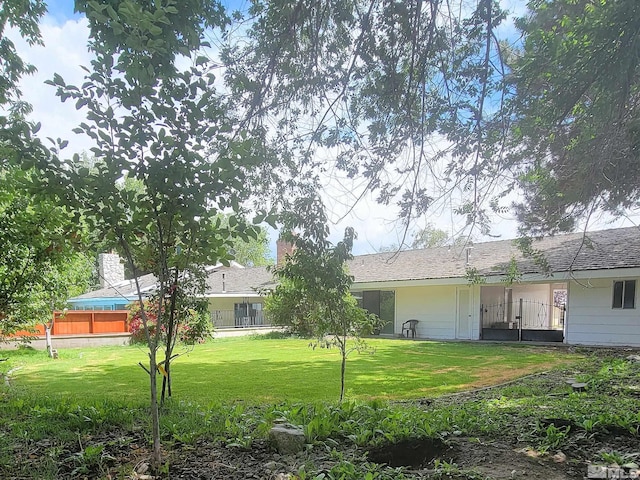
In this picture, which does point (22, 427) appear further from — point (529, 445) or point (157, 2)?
point (529, 445)

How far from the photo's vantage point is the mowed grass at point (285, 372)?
7.89 metres

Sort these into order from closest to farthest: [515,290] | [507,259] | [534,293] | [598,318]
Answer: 1. [598,318]
2. [507,259]
3. [515,290]
4. [534,293]

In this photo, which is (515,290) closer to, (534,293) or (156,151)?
(534,293)

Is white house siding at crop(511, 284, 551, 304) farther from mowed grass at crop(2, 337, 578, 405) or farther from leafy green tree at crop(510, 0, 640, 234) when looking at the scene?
leafy green tree at crop(510, 0, 640, 234)

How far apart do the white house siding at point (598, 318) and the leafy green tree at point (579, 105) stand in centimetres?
833

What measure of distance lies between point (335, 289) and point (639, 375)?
5.86m

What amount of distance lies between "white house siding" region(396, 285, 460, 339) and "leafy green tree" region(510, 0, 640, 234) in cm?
1180

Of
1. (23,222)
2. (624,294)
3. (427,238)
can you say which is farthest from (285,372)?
(624,294)

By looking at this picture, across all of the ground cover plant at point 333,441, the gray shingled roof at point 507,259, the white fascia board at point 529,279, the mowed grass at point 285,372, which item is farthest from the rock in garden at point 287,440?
the gray shingled roof at point 507,259

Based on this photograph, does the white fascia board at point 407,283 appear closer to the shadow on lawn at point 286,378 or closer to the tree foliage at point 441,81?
the shadow on lawn at point 286,378

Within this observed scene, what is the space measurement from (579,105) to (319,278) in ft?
13.5

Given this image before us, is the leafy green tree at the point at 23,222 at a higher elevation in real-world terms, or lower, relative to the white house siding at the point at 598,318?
higher

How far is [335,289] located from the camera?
677cm

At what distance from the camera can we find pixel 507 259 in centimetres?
1914
